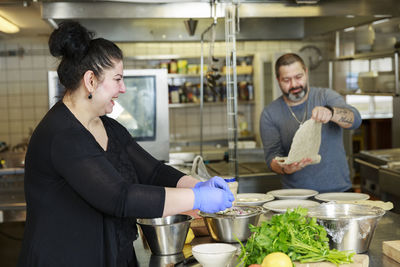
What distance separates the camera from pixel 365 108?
713 cm

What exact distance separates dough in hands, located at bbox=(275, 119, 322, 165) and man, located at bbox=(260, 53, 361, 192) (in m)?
0.14

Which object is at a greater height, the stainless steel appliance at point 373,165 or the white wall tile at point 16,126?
the white wall tile at point 16,126

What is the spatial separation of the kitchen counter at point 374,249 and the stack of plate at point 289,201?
76 mm

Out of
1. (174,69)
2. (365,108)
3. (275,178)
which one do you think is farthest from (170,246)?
(365,108)

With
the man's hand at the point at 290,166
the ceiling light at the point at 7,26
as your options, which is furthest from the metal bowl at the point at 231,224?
the ceiling light at the point at 7,26

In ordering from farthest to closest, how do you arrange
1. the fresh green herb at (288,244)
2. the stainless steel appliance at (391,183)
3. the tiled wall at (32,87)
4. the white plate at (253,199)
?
1. the tiled wall at (32,87)
2. the stainless steel appliance at (391,183)
3. the white plate at (253,199)
4. the fresh green herb at (288,244)

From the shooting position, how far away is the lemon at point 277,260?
1571 millimetres

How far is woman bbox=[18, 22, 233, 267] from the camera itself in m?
1.82

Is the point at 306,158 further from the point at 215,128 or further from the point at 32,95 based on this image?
the point at 32,95

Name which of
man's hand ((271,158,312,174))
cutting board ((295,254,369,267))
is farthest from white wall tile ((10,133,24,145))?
cutting board ((295,254,369,267))

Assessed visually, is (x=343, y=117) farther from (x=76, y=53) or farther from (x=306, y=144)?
(x=76, y=53)

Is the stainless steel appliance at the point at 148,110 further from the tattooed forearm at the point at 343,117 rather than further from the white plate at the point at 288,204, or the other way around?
the white plate at the point at 288,204

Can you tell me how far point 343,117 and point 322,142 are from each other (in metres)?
0.27

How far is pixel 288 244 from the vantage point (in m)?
1.69
